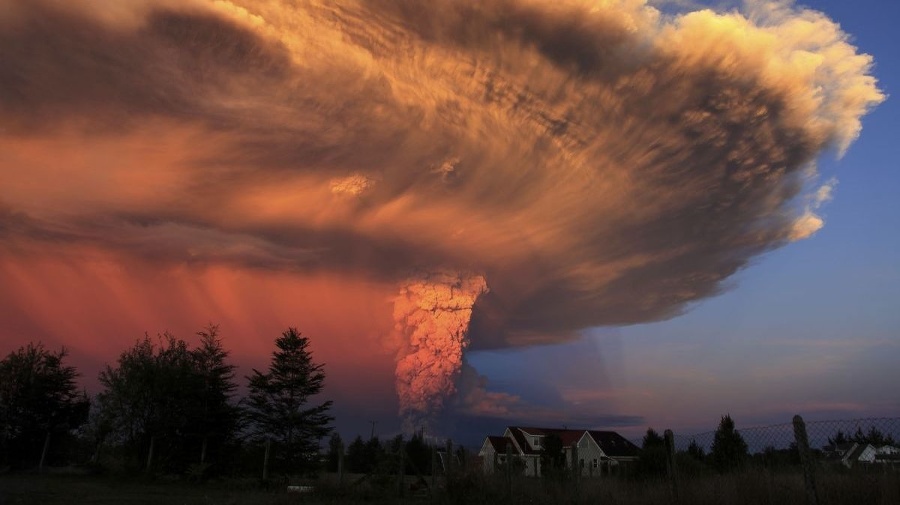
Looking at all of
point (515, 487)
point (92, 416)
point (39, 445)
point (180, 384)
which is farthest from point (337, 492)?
point (39, 445)

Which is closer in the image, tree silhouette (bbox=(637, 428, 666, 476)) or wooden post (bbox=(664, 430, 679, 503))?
wooden post (bbox=(664, 430, 679, 503))

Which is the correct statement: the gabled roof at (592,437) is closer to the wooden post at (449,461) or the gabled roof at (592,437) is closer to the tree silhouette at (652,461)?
the tree silhouette at (652,461)

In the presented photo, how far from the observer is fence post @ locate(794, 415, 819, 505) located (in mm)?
7859

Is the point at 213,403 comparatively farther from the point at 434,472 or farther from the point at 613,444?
the point at 613,444

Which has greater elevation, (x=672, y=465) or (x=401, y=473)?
(x=672, y=465)

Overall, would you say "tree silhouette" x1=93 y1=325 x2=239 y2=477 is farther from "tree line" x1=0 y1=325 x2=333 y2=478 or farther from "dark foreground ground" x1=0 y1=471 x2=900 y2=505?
"dark foreground ground" x1=0 y1=471 x2=900 y2=505

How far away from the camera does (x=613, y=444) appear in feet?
234

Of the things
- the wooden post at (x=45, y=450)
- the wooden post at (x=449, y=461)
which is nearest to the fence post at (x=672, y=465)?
the wooden post at (x=449, y=461)

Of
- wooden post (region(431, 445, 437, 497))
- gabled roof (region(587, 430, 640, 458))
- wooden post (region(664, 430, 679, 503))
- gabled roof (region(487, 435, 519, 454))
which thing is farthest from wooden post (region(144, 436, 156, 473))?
gabled roof (region(587, 430, 640, 458))

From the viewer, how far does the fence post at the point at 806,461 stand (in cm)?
786

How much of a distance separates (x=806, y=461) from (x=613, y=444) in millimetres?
68078

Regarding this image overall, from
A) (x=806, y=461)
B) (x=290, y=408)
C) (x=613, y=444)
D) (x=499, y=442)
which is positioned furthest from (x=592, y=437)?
(x=806, y=461)

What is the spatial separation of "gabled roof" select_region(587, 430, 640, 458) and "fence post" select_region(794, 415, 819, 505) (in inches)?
2508

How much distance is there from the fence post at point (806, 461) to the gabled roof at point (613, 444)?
6369 cm
